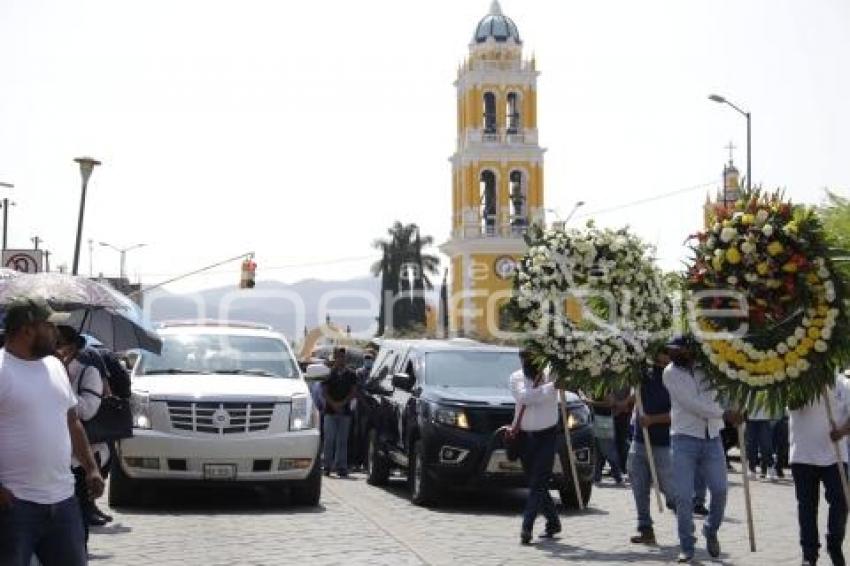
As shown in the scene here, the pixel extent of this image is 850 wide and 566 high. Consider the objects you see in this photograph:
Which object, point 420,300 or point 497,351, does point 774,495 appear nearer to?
point 497,351

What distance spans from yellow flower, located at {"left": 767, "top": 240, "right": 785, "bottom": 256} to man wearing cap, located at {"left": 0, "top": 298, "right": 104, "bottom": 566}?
5.06 m

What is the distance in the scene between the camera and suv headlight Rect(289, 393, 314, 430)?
1388 centimetres

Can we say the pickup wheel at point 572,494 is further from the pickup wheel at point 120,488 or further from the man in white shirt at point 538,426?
the pickup wheel at point 120,488

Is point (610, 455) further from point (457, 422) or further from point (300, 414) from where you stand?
point (300, 414)

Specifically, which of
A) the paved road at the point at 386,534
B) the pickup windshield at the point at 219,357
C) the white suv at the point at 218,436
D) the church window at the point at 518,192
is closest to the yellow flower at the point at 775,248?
the paved road at the point at 386,534

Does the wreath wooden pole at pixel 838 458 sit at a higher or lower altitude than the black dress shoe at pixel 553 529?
higher

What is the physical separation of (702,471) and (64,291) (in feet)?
18.5

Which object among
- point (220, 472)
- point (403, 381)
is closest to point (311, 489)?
point (220, 472)

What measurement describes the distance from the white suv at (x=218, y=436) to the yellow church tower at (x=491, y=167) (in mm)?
58232

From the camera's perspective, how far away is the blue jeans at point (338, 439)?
60.7 ft

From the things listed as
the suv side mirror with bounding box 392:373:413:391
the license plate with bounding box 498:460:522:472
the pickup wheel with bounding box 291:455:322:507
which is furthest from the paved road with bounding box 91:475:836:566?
the suv side mirror with bounding box 392:373:413:391

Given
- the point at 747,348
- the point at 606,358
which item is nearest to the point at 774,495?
the point at 606,358

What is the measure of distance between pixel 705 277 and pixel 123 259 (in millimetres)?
63837

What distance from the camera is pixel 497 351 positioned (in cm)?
1572
